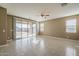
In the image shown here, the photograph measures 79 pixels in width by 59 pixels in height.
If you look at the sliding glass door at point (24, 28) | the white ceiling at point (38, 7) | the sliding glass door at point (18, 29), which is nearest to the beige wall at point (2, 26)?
the white ceiling at point (38, 7)

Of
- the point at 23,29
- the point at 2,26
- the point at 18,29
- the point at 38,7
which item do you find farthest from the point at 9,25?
the point at 38,7

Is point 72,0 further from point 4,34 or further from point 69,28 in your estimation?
point 69,28

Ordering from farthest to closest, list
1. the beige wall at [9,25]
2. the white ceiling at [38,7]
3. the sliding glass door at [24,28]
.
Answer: the sliding glass door at [24,28]
the beige wall at [9,25]
the white ceiling at [38,7]

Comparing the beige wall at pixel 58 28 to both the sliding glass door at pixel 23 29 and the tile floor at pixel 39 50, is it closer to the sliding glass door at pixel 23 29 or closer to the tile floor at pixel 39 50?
the sliding glass door at pixel 23 29

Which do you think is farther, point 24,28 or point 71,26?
point 24,28

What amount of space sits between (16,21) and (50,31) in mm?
5403

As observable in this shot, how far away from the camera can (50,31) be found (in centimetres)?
1416

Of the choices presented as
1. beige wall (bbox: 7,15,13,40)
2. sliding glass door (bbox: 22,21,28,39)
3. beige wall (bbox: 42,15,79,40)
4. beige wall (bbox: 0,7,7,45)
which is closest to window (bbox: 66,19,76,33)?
beige wall (bbox: 42,15,79,40)

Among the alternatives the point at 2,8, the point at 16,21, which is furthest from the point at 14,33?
the point at 2,8

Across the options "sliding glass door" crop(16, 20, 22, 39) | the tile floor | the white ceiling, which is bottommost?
the tile floor

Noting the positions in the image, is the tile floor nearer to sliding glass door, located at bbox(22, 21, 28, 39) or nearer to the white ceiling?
the white ceiling

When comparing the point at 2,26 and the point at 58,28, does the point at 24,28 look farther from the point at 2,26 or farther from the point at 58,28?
the point at 2,26

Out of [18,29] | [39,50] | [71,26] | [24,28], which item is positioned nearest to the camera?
[39,50]

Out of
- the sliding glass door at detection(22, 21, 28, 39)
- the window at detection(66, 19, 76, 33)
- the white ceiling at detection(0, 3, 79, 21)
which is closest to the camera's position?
the white ceiling at detection(0, 3, 79, 21)
